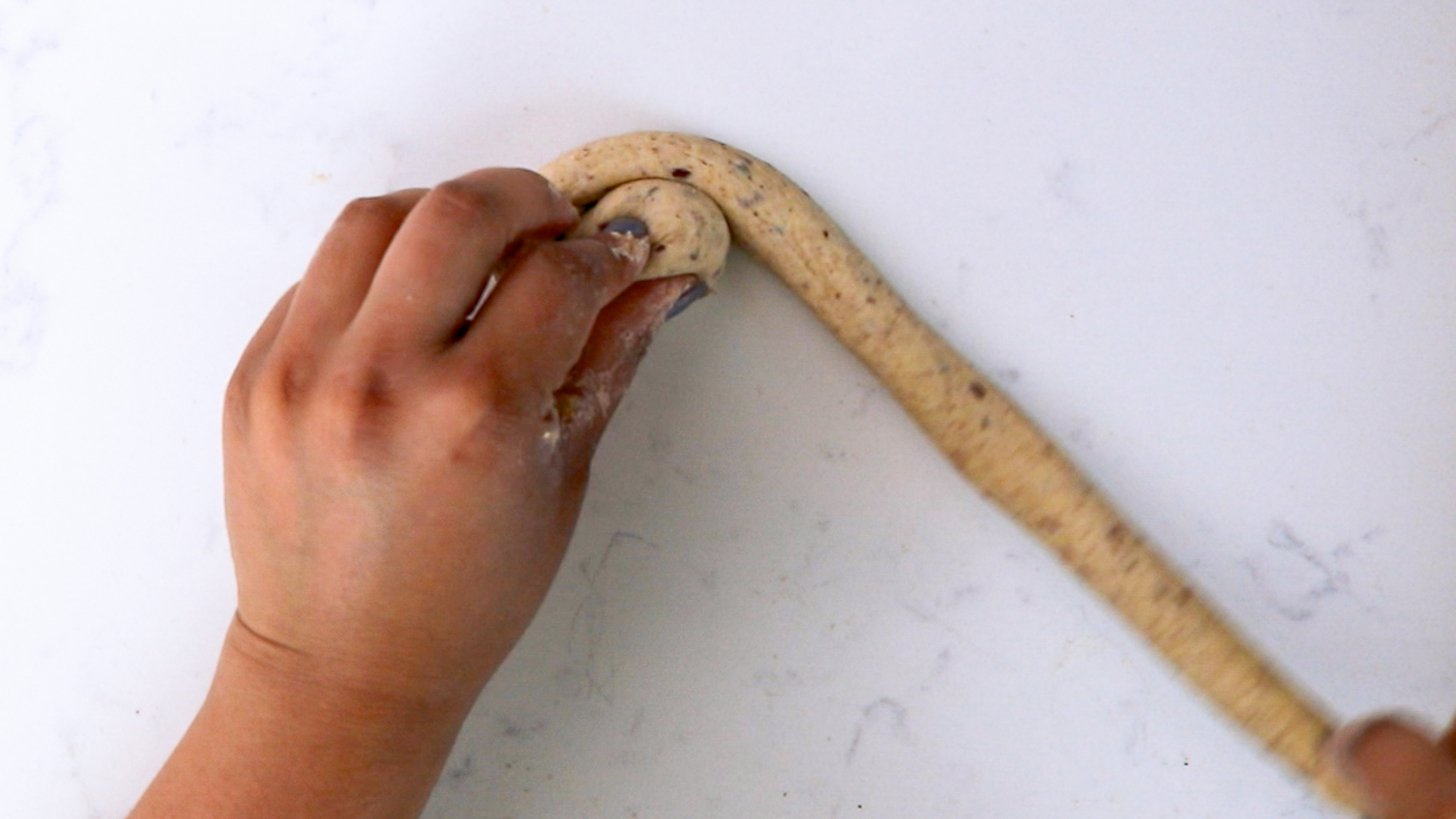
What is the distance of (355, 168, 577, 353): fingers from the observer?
711mm

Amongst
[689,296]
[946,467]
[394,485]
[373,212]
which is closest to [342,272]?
[373,212]

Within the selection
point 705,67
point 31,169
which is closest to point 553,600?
point 705,67

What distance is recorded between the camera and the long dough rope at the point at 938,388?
33.7 inches

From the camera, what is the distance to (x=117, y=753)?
93 cm

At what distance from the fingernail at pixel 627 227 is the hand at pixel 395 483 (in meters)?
0.01

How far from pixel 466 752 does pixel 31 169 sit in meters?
0.63

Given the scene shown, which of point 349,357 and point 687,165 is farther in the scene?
Result: point 687,165

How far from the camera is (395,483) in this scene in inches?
28.0

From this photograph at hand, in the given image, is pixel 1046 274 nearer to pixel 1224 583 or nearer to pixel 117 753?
pixel 1224 583

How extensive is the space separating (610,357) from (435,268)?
0.15 m

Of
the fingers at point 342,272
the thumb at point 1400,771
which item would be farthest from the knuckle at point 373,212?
the thumb at point 1400,771

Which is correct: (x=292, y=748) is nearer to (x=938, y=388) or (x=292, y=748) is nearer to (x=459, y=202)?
(x=459, y=202)

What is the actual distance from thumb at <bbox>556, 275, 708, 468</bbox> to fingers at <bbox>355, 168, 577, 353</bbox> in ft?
0.31

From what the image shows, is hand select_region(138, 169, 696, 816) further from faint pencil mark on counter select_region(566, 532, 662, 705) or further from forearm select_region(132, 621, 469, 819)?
faint pencil mark on counter select_region(566, 532, 662, 705)
